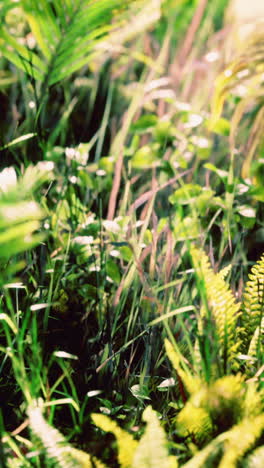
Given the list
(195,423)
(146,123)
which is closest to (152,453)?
(195,423)

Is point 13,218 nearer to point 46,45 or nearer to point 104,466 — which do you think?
point 104,466

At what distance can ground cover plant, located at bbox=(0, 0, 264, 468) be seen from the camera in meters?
0.58

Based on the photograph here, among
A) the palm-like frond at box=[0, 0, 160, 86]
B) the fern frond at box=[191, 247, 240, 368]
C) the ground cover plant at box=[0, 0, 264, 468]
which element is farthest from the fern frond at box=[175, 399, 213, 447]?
the palm-like frond at box=[0, 0, 160, 86]

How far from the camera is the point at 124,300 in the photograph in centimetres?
83

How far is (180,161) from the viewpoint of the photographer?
1.09 m

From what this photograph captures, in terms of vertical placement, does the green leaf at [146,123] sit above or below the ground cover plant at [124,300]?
above

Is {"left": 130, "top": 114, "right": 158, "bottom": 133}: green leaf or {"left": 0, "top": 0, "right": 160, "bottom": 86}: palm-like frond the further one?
{"left": 130, "top": 114, "right": 158, "bottom": 133}: green leaf

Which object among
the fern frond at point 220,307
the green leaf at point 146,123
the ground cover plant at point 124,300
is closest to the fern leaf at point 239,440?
the ground cover plant at point 124,300

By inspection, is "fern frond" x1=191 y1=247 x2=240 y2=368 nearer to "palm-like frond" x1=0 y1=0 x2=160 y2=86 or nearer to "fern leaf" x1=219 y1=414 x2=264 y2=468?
"fern leaf" x1=219 y1=414 x2=264 y2=468

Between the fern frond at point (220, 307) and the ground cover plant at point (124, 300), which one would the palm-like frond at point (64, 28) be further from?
the fern frond at point (220, 307)

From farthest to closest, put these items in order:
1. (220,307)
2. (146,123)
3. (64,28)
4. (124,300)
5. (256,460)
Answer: (146,123) → (64,28) → (124,300) → (220,307) → (256,460)

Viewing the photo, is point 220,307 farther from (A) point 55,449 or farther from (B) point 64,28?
(B) point 64,28

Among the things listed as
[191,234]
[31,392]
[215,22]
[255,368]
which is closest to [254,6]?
[215,22]

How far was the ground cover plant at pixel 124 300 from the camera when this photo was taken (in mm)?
582
